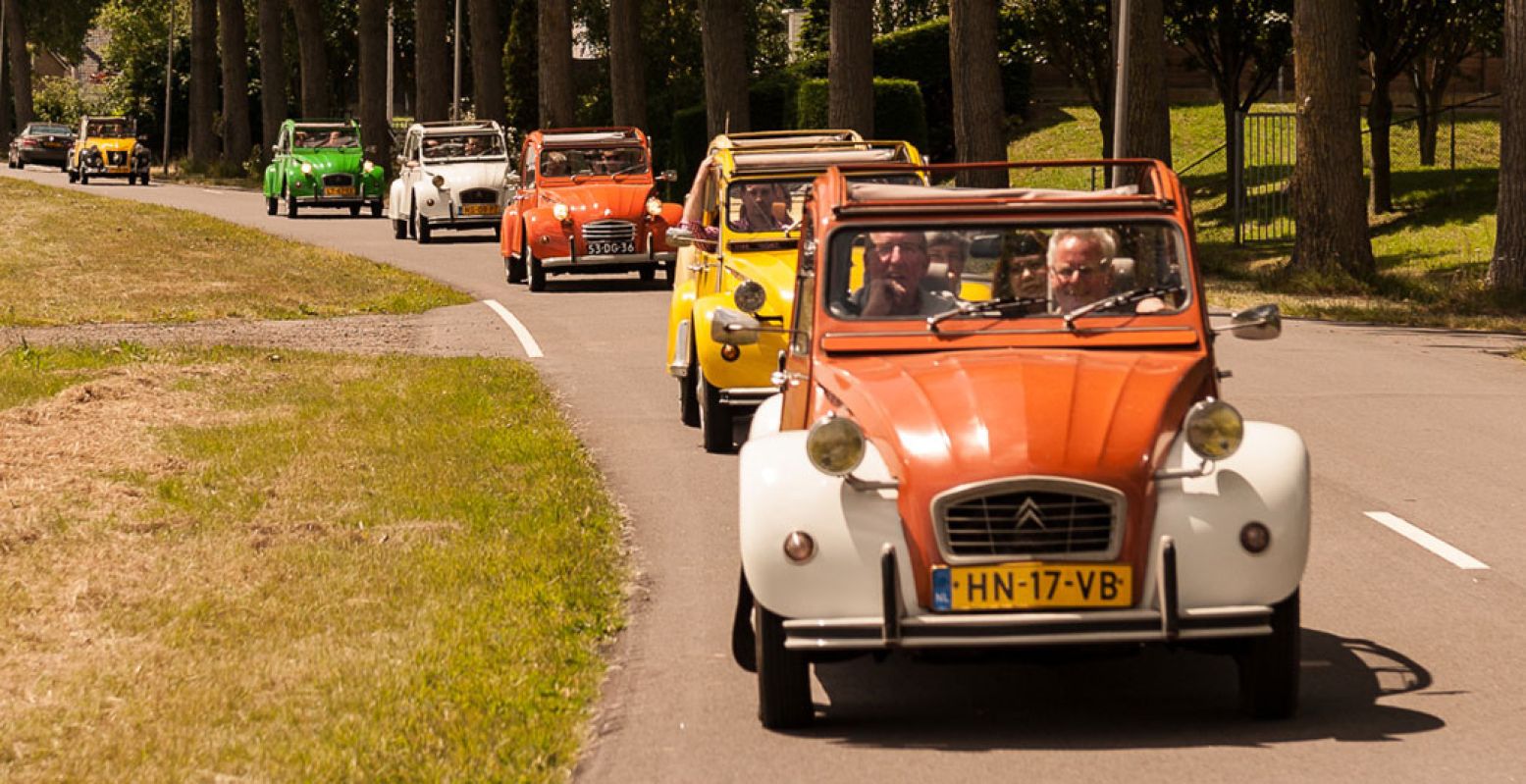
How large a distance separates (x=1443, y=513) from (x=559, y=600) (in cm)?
451

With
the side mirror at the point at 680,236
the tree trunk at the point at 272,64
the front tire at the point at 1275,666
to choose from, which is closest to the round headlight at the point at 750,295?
the side mirror at the point at 680,236

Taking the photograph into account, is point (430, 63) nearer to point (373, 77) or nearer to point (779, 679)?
point (373, 77)

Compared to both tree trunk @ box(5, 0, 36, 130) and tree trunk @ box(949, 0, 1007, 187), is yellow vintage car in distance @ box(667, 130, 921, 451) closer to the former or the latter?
tree trunk @ box(949, 0, 1007, 187)

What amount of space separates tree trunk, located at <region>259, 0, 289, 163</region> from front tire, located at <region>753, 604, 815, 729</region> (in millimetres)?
59493

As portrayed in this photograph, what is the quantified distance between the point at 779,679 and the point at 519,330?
51.8 ft

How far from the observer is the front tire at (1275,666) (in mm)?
7078

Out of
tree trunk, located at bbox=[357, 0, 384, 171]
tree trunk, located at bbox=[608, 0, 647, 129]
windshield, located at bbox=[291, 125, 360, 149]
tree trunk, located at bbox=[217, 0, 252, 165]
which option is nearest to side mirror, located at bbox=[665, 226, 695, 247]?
tree trunk, located at bbox=[608, 0, 647, 129]

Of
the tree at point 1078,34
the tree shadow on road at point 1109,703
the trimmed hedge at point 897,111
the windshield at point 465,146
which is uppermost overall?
the tree at point 1078,34

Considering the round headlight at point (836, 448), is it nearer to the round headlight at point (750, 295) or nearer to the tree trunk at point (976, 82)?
the round headlight at point (750, 295)

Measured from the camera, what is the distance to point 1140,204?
27.6 feet

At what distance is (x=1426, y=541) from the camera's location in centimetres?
1059

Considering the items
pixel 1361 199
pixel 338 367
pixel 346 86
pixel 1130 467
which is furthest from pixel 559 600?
pixel 346 86

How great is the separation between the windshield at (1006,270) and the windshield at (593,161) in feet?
69.1

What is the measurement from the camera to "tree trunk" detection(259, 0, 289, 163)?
6538 cm
